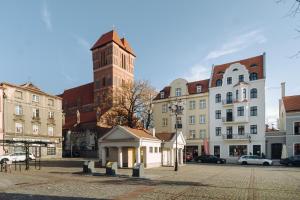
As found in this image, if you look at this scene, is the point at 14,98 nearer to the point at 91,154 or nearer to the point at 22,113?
the point at 22,113

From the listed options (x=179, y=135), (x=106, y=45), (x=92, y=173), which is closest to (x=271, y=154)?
(x=179, y=135)

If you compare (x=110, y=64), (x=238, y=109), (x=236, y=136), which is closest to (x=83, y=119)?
(x=110, y=64)

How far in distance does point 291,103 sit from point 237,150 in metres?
12.3

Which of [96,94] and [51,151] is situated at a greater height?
[96,94]

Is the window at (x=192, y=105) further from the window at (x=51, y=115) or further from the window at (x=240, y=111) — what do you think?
the window at (x=51, y=115)

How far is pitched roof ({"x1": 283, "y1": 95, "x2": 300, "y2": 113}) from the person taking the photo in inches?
1822

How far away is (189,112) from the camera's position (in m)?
58.7

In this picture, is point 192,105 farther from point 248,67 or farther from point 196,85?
point 248,67

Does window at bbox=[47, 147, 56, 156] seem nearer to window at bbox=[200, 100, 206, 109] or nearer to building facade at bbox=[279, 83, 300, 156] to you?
window at bbox=[200, 100, 206, 109]

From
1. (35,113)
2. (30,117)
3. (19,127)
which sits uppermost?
(35,113)

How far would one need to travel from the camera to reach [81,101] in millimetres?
85062

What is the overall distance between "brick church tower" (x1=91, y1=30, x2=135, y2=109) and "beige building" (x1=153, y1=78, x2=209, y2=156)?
1788cm

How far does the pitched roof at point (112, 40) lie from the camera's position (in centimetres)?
8053

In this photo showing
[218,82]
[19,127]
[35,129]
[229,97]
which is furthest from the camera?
[218,82]
